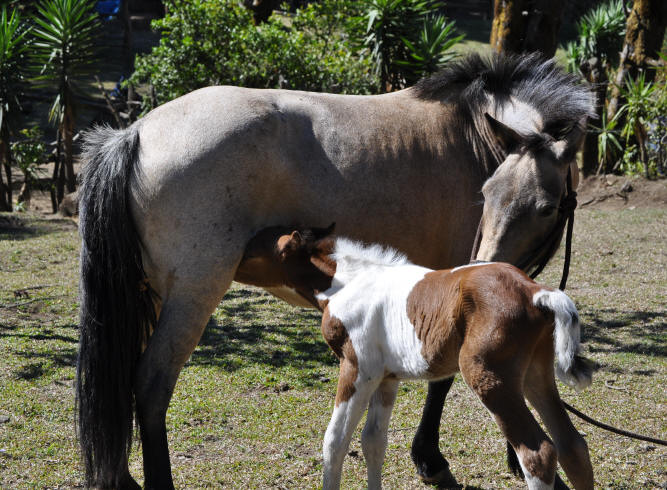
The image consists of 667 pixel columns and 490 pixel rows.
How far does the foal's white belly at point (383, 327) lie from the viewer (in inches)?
113

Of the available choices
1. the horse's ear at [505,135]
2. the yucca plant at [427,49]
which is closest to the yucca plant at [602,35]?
the yucca plant at [427,49]

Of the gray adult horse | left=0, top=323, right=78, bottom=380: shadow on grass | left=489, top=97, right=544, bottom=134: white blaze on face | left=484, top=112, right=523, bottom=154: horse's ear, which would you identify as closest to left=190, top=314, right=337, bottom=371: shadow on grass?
left=0, top=323, right=78, bottom=380: shadow on grass

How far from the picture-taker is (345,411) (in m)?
2.91

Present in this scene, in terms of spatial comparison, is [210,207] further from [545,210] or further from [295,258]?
[545,210]

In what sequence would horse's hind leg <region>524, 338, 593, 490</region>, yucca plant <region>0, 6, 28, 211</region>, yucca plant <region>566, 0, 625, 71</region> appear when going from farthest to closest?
yucca plant <region>566, 0, 625, 71</region> < yucca plant <region>0, 6, 28, 211</region> < horse's hind leg <region>524, 338, 593, 490</region>

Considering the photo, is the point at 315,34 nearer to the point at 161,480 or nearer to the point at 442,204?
the point at 442,204

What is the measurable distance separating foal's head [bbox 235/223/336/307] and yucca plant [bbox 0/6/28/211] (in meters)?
9.77

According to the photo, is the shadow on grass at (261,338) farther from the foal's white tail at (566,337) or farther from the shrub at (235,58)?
the shrub at (235,58)

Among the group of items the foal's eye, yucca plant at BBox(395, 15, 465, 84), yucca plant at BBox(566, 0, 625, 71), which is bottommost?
the foal's eye

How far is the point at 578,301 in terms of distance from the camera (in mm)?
7148

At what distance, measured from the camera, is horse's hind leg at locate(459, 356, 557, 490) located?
254cm

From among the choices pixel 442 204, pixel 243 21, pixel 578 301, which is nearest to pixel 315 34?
pixel 243 21

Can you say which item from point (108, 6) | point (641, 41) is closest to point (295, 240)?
point (641, 41)

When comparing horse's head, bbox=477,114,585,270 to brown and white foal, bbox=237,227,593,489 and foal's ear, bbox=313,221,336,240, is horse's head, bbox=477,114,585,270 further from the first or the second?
foal's ear, bbox=313,221,336,240
